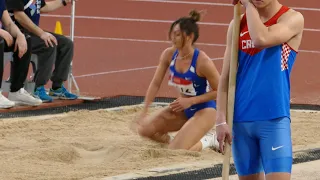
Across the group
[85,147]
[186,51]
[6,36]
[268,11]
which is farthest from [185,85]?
[268,11]

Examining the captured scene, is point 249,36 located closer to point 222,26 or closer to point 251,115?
point 251,115

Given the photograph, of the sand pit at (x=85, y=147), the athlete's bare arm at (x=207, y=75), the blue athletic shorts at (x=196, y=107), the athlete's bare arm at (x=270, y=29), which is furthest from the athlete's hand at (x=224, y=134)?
the blue athletic shorts at (x=196, y=107)

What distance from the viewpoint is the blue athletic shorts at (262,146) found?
4844 millimetres

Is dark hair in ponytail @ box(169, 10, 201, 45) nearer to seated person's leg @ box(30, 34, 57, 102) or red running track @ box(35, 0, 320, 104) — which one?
seated person's leg @ box(30, 34, 57, 102)

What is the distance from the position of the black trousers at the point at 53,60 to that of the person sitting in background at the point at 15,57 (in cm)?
40

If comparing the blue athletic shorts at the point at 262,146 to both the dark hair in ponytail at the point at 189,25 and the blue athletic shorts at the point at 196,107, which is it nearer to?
the dark hair in ponytail at the point at 189,25

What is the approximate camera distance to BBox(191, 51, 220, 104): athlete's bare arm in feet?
26.7

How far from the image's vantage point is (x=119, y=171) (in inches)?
288

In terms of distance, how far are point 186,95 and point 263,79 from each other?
3540mm

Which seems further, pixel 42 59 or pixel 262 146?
pixel 42 59

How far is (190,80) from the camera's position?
8.29 metres

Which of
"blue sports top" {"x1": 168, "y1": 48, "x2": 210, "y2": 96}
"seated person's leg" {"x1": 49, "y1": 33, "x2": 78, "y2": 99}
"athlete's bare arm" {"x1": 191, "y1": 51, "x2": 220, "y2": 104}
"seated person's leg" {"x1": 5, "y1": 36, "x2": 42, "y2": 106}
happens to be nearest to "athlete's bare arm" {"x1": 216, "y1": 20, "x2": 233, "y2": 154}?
"athlete's bare arm" {"x1": 191, "y1": 51, "x2": 220, "y2": 104}

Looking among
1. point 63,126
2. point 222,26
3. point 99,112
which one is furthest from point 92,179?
point 222,26

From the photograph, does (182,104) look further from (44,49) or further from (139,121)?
(44,49)
